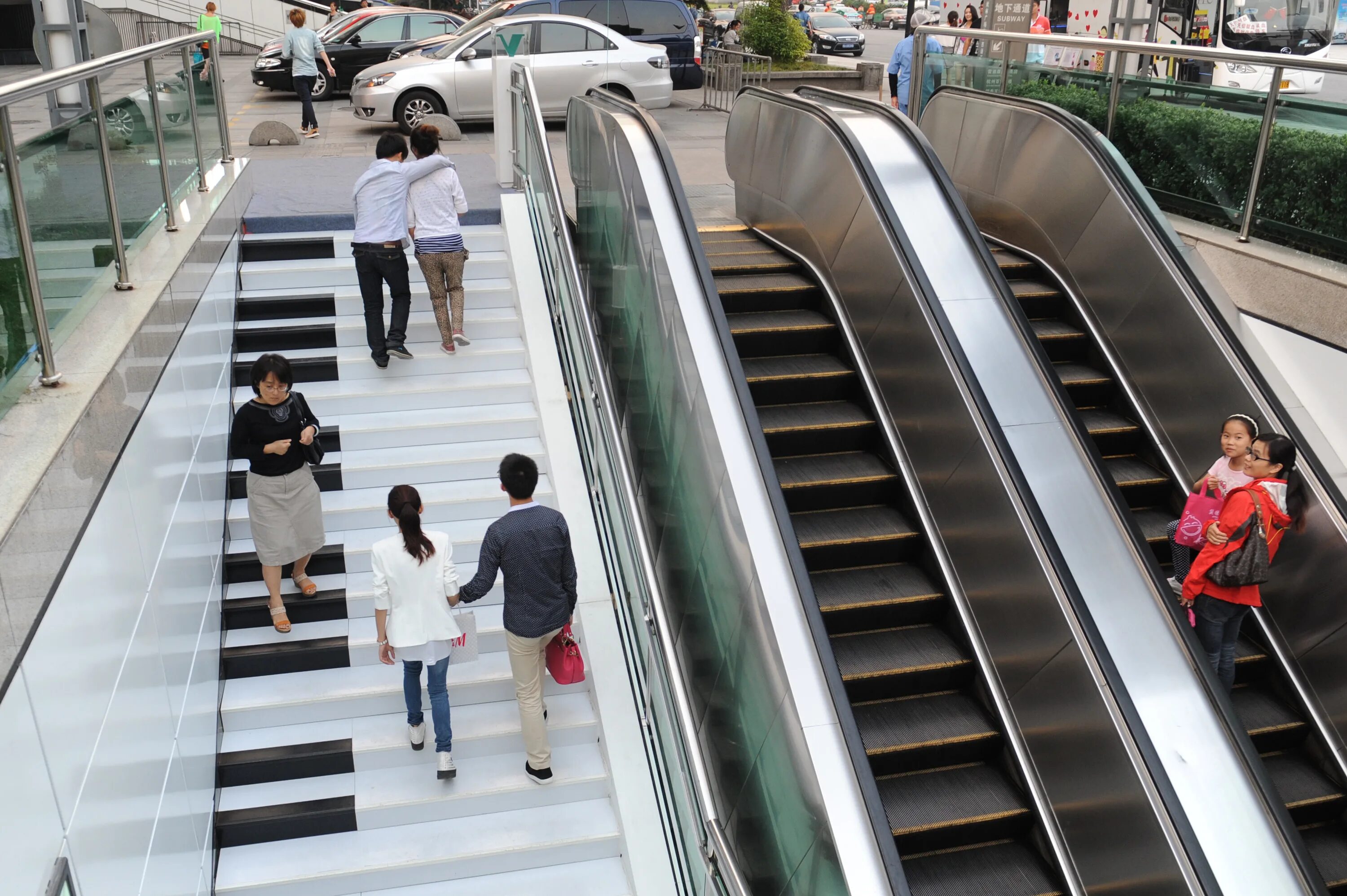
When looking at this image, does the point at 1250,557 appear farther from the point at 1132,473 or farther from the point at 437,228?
the point at 437,228

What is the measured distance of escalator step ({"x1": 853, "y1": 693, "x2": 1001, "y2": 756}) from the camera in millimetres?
5137

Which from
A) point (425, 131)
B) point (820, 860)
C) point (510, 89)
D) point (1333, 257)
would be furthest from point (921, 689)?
point (510, 89)

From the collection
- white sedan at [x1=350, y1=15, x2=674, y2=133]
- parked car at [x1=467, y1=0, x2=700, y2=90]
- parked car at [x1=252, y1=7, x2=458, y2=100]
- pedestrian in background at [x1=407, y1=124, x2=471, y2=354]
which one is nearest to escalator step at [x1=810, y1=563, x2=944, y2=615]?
pedestrian in background at [x1=407, y1=124, x2=471, y2=354]

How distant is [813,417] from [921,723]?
196 centimetres

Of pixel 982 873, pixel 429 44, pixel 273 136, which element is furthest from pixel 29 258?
pixel 429 44

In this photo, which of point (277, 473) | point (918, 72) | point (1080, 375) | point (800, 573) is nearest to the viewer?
point (800, 573)

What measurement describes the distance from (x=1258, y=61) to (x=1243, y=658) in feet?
11.8

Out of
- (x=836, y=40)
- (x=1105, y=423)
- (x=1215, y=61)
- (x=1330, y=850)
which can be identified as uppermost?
(x=836, y=40)

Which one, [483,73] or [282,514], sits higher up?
[483,73]

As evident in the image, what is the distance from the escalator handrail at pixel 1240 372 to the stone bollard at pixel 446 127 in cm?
837

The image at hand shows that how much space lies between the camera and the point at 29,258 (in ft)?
12.1

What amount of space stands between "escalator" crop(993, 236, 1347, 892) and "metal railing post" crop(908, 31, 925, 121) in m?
2.83

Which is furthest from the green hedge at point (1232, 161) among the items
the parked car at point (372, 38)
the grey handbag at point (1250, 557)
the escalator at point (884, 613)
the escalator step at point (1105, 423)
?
the parked car at point (372, 38)

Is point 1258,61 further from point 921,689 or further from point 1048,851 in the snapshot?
point 1048,851
